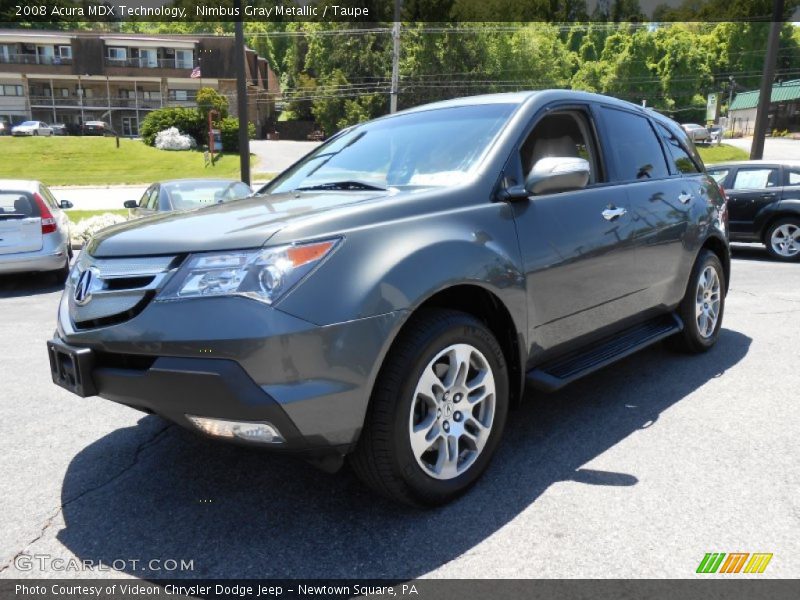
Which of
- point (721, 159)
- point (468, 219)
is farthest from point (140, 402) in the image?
point (721, 159)

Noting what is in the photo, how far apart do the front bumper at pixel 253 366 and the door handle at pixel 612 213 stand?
1.80 meters

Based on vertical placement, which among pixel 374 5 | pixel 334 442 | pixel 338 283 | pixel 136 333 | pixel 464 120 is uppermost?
pixel 374 5

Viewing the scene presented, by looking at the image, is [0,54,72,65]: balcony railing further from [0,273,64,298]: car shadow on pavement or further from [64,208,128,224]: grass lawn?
[0,273,64,298]: car shadow on pavement

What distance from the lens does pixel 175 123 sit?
4581 centimetres

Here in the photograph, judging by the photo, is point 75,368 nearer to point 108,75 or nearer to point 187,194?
point 187,194

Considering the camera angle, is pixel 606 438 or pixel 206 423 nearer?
pixel 206 423

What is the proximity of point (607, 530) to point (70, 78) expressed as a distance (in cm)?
7435

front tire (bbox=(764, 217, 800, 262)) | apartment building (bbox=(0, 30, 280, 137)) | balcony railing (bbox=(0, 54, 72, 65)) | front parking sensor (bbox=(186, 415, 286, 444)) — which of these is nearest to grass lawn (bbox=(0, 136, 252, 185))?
apartment building (bbox=(0, 30, 280, 137))

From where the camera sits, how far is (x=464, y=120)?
365 cm

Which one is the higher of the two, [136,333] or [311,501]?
[136,333]

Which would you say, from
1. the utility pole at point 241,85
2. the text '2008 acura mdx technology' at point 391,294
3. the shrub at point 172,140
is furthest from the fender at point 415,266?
the shrub at point 172,140

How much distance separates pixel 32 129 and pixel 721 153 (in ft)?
177

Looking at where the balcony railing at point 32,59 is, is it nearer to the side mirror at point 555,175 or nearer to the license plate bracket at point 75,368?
the license plate bracket at point 75,368

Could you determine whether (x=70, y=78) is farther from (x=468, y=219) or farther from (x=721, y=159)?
(x=468, y=219)
